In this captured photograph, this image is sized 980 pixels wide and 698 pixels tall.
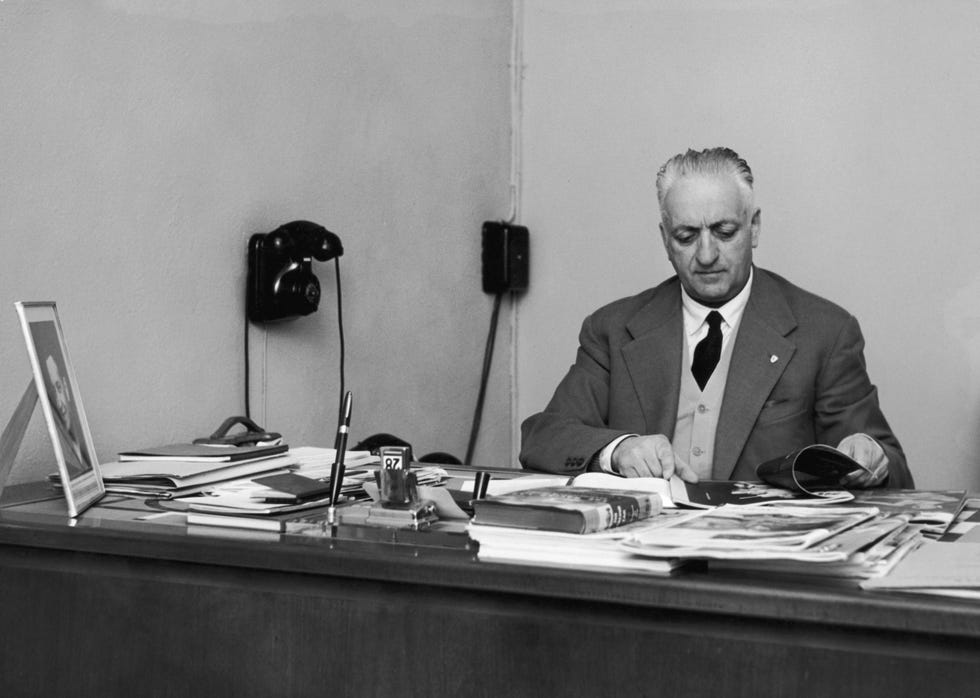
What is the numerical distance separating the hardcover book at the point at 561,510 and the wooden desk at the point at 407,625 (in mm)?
52

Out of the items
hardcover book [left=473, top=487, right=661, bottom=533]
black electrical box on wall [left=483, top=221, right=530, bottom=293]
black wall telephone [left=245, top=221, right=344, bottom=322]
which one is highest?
black electrical box on wall [left=483, top=221, right=530, bottom=293]

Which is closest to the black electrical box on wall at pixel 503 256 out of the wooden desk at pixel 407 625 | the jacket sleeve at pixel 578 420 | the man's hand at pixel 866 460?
the jacket sleeve at pixel 578 420

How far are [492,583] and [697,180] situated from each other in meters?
1.38

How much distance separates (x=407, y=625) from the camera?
1.23m

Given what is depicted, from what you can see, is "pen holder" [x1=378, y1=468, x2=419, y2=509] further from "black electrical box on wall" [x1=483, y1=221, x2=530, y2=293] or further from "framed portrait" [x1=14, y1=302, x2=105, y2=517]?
"black electrical box on wall" [x1=483, y1=221, x2=530, y2=293]

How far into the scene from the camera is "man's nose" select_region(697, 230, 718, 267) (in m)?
2.34

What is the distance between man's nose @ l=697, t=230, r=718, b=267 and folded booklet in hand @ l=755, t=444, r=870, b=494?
2.07 ft

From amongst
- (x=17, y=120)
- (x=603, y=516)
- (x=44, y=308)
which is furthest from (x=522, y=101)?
(x=603, y=516)

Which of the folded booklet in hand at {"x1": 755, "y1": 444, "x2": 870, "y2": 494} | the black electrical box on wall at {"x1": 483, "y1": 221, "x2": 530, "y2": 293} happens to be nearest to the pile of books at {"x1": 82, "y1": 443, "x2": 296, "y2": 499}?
the folded booklet in hand at {"x1": 755, "y1": 444, "x2": 870, "y2": 494}

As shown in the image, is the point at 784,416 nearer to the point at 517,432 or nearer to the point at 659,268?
the point at 659,268

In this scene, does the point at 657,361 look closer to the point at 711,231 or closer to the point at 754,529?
the point at 711,231

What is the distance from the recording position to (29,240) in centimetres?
184

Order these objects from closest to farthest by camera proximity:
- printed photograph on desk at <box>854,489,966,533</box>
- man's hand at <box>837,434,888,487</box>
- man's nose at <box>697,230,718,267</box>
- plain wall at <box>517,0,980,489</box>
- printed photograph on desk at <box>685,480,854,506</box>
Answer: printed photograph on desk at <box>854,489,966,533</box> → printed photograph on desk at <box>685,480,854,506</box> → man's hand at <box>837,434,888,487</box> → man's nose at <box>697,230,718,267</box> → plain wall at <box>517,0,980,489</box>

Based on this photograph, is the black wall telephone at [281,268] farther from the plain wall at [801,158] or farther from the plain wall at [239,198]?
the plain wall at [801,158]
